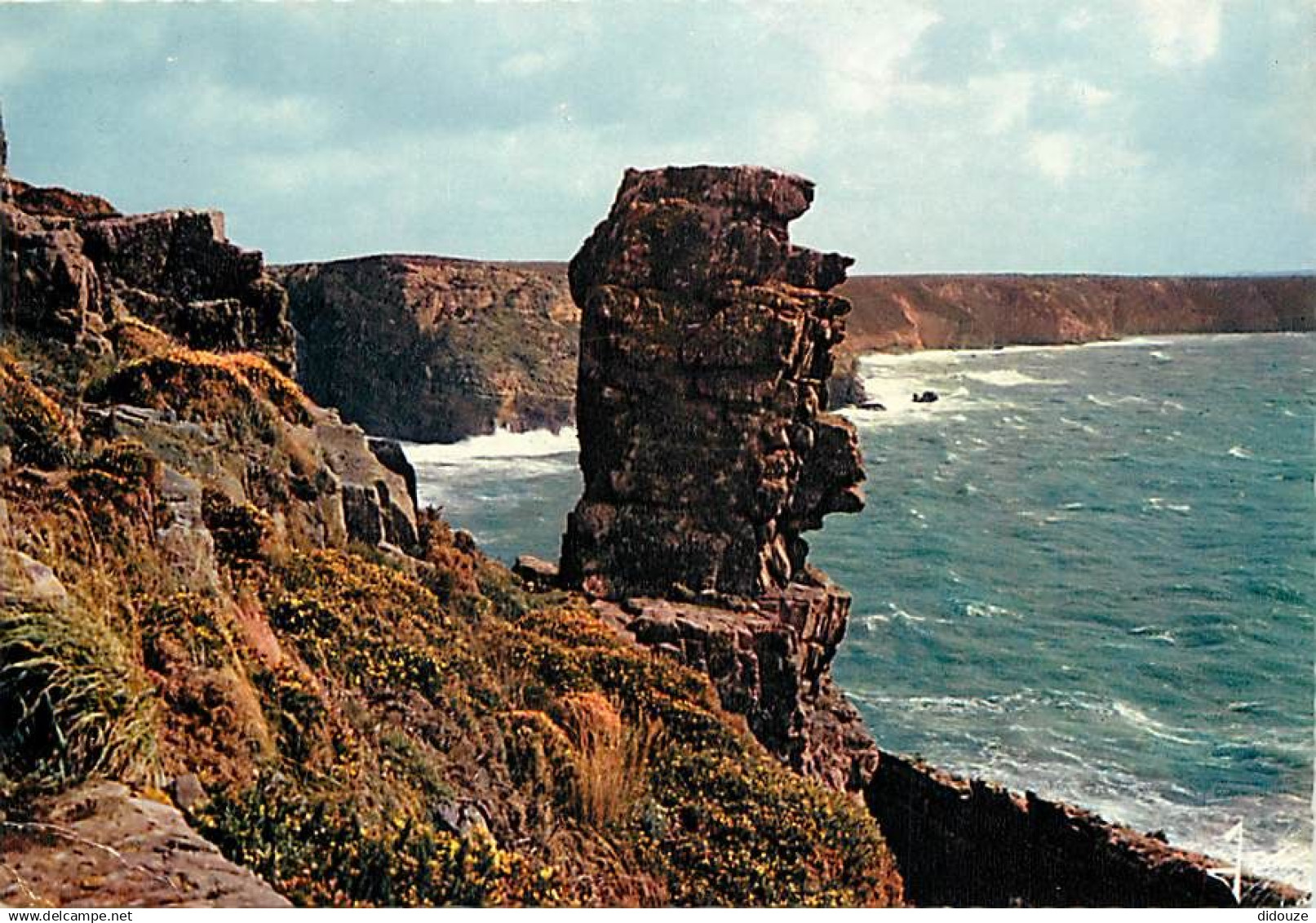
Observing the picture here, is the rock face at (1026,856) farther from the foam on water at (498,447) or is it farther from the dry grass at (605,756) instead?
the foam on water at (498,447)

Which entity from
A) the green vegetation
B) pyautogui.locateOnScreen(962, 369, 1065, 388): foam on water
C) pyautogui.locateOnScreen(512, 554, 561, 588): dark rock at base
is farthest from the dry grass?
pyautogui.locateOnScreen(962, 369, 1065, 388): foam on water

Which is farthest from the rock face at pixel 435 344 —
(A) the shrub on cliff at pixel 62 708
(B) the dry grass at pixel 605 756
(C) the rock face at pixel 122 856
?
(C) the rock face at pixel 122 856

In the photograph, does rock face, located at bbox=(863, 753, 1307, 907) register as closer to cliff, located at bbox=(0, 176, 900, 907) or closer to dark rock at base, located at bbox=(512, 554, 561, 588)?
cliff, located at bbox=(0, 176, 900, 907)

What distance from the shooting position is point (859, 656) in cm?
2012

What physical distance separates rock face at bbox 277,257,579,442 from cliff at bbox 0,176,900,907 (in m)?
18.8

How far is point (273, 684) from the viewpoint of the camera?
6211 millimetres

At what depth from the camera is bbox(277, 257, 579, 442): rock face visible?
3328cm

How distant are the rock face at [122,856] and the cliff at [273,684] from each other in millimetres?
11

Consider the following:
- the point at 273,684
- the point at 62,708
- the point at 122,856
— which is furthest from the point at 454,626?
the point at 122,856

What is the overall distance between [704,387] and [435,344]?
30.3 m

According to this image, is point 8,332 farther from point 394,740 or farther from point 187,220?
point 394,740

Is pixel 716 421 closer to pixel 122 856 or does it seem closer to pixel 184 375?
pixel 184 375

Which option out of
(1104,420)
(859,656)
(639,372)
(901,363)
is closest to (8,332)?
(639,372)

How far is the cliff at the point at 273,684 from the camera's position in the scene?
515 cm
